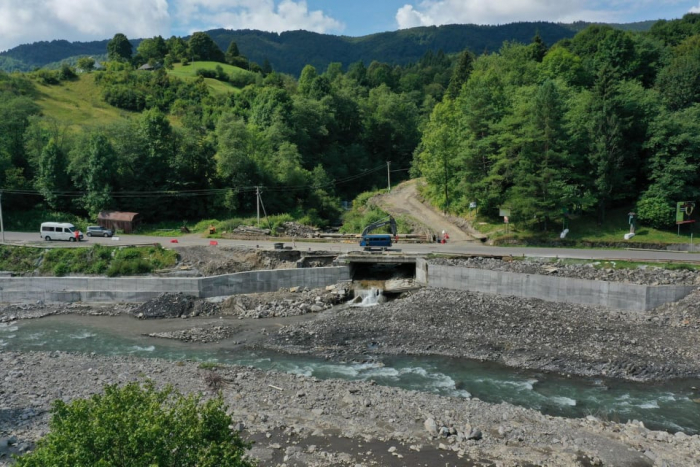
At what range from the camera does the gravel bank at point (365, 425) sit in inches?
657

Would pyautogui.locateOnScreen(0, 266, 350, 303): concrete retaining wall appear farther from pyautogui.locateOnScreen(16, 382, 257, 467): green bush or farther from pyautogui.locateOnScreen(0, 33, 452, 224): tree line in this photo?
pyautogui.locateOnScreen(16, 382, 257, 467): green bush

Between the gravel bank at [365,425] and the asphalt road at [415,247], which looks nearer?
the gravel bank at [365,425]

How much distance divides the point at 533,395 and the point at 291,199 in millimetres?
38565

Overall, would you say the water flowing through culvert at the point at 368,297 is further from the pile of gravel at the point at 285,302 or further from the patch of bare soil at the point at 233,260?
the patch of bare soil at the point at 233,260

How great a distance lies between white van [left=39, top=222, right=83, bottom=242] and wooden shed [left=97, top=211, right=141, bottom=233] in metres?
4.15

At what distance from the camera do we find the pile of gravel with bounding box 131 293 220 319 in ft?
111

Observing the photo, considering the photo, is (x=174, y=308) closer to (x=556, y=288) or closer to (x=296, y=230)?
(x=296, y=230)

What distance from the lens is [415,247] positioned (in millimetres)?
41438

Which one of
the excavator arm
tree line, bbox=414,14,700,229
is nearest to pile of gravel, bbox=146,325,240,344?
the excavator arm

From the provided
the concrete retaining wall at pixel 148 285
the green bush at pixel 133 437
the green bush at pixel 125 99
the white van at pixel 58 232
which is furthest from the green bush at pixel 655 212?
the green bush at pixel 125 99

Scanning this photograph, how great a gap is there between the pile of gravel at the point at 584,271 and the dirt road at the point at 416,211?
7.46m

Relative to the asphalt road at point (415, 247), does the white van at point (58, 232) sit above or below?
above

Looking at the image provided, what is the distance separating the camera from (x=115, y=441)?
970 cm

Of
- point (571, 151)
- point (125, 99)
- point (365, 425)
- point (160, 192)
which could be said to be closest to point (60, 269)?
point (160, 192)
